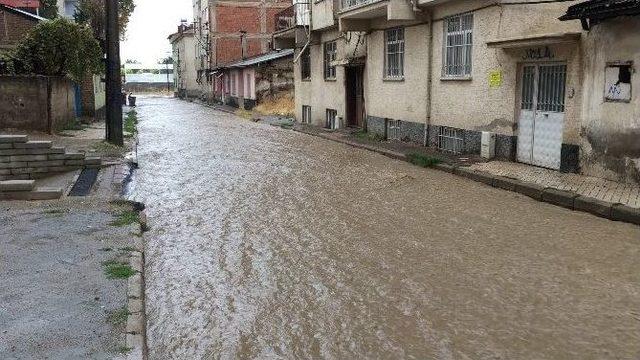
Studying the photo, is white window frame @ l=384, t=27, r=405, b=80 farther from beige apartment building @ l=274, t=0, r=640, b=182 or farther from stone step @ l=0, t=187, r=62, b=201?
stone step @ l=0, t=187, r=62, b=201

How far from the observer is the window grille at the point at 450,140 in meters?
15.1

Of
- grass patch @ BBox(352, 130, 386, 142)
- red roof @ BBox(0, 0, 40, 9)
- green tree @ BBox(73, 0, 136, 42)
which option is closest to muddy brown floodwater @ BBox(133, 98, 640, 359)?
grass patch @ BBox(352, 130, 386, 142)

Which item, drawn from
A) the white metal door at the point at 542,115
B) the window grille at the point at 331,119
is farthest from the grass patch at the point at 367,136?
the white metal door at the point at 542,115

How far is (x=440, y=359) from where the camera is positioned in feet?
15.4

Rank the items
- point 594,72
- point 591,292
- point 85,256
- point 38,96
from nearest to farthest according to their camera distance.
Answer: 1. point 591,292
2. point 85,256
3. point 594,72
4. point 38,96

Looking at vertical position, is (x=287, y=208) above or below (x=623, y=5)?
below

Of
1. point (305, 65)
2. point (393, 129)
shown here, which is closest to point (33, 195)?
point (393, 129)

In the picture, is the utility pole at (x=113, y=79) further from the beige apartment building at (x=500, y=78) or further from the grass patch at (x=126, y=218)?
the grass patch at (x=126, y=218)

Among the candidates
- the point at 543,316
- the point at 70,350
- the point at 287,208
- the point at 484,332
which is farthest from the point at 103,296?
the point at 287,208

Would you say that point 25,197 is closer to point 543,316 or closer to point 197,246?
point 197,246

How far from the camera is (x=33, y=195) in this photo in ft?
31.9

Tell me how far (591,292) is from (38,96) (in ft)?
53.5

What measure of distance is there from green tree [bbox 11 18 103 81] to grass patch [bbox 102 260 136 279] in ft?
44.3

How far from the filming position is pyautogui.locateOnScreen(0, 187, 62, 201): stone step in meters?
9.70
